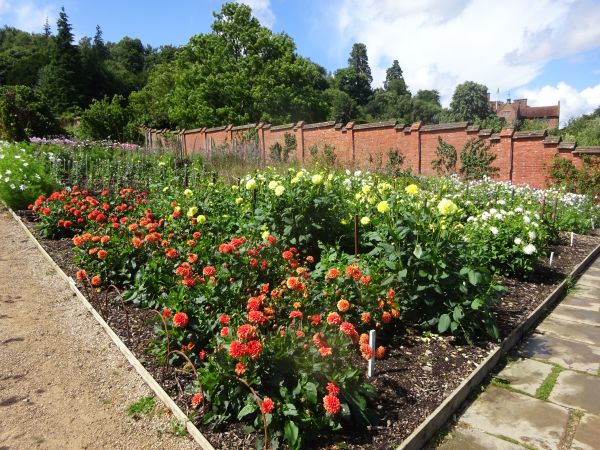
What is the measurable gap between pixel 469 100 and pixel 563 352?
6539 cm

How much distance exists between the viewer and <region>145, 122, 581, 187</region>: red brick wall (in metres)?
→ 11.4

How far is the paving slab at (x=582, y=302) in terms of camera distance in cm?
449

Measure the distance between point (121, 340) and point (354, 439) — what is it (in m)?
1.93

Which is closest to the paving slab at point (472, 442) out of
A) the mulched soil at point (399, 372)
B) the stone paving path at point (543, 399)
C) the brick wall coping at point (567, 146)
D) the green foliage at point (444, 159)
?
the stone paving path at point (543, 399)

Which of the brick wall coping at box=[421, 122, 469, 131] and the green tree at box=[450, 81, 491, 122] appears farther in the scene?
the green tree at box=[450, 81, 491, 122]

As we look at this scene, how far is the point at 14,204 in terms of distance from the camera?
24.9 ft

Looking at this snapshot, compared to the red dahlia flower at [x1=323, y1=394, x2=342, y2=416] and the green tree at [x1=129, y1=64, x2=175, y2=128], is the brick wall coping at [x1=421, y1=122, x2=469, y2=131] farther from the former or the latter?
the green tree at [x1=129, y1=64, x2=175, y2=128]

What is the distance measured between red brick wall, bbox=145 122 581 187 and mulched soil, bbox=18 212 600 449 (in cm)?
817

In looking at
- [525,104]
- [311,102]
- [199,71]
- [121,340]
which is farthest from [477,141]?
[525,104]

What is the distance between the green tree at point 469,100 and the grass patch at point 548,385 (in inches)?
2460

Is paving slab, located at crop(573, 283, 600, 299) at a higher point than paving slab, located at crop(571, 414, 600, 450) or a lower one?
higher

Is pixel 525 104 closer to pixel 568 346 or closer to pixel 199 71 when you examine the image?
pixel 199 71

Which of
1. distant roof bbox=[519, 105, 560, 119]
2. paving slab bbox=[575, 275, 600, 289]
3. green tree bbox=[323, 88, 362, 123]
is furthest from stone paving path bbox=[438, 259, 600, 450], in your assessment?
distant roof bbox=[519, 105, 560, 119]

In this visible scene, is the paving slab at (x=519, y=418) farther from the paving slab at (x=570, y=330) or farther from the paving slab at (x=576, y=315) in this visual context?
the paving slab at (x=576, y=315)
